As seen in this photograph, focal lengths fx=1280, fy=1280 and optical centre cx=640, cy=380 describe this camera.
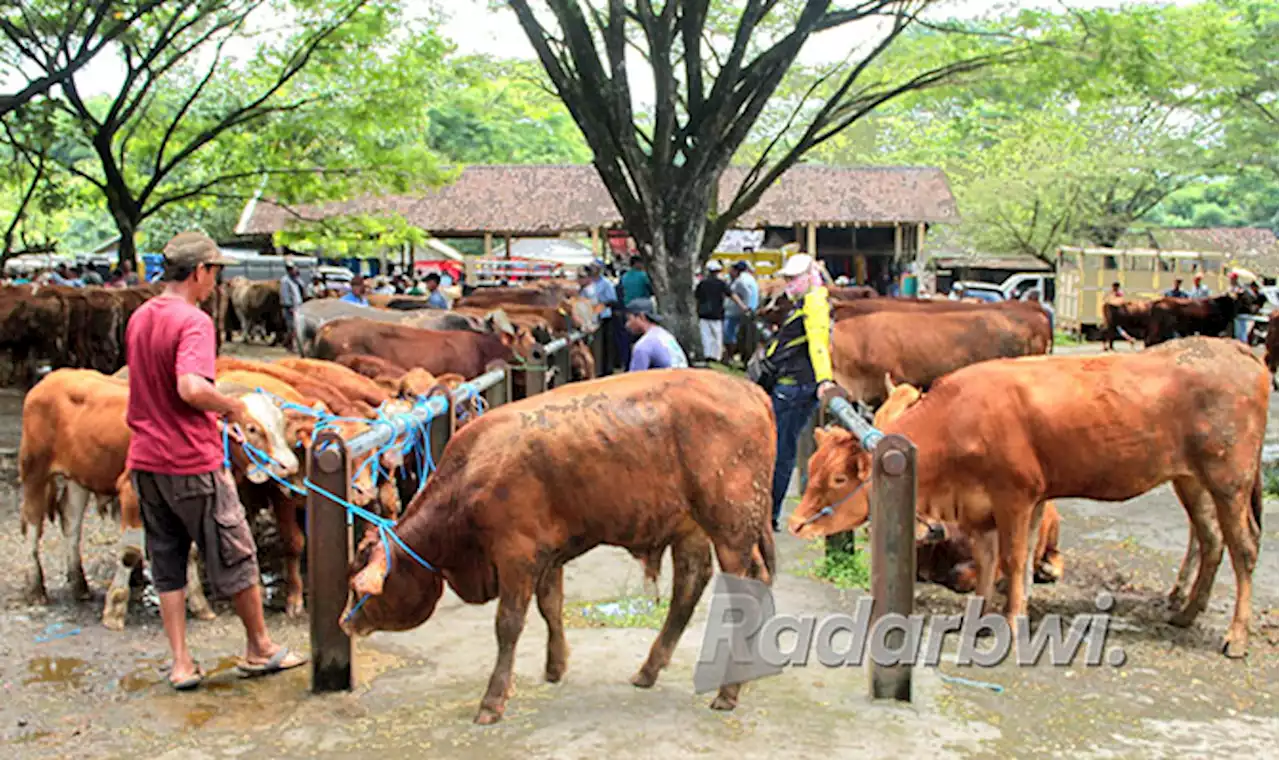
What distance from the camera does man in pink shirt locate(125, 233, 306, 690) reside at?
512 centimetres

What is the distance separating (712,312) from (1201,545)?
13707 millimetres

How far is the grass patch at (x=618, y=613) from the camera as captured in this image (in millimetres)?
6336

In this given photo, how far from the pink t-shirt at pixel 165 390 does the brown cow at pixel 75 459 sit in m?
1.24

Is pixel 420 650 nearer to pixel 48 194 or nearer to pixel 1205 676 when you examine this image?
pixel 1205 676

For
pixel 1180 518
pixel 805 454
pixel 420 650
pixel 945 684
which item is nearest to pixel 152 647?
pixel 420 650

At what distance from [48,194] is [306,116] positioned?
459 cm

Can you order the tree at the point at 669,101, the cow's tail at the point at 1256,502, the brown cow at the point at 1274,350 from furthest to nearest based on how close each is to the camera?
the brown cow at the point at 1274,350 < the tree at the point at 669,101 < the cow's tail at the point at 1256,502

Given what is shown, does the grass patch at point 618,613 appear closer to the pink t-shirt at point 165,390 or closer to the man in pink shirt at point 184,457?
the man in pink shirt at point 184,457

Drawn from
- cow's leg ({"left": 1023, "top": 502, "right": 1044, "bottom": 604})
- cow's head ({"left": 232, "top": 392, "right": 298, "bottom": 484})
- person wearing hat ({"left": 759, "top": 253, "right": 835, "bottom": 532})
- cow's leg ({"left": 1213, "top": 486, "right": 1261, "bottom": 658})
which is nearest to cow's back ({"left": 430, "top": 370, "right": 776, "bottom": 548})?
cow's head ({"left": 232, "top": 392, "right": 298, "bottom": 484})

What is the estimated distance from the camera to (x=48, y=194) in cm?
2214

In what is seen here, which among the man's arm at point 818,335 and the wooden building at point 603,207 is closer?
the man's arm at point 818,335

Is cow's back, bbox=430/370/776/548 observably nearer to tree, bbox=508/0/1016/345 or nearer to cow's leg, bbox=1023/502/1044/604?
cow's leg, bbox=1023/502/1044/604

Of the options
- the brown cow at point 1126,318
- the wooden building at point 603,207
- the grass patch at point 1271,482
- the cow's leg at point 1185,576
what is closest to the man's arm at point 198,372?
the cow's leg at point 1185,576

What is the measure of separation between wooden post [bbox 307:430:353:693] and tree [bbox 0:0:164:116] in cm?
1078
